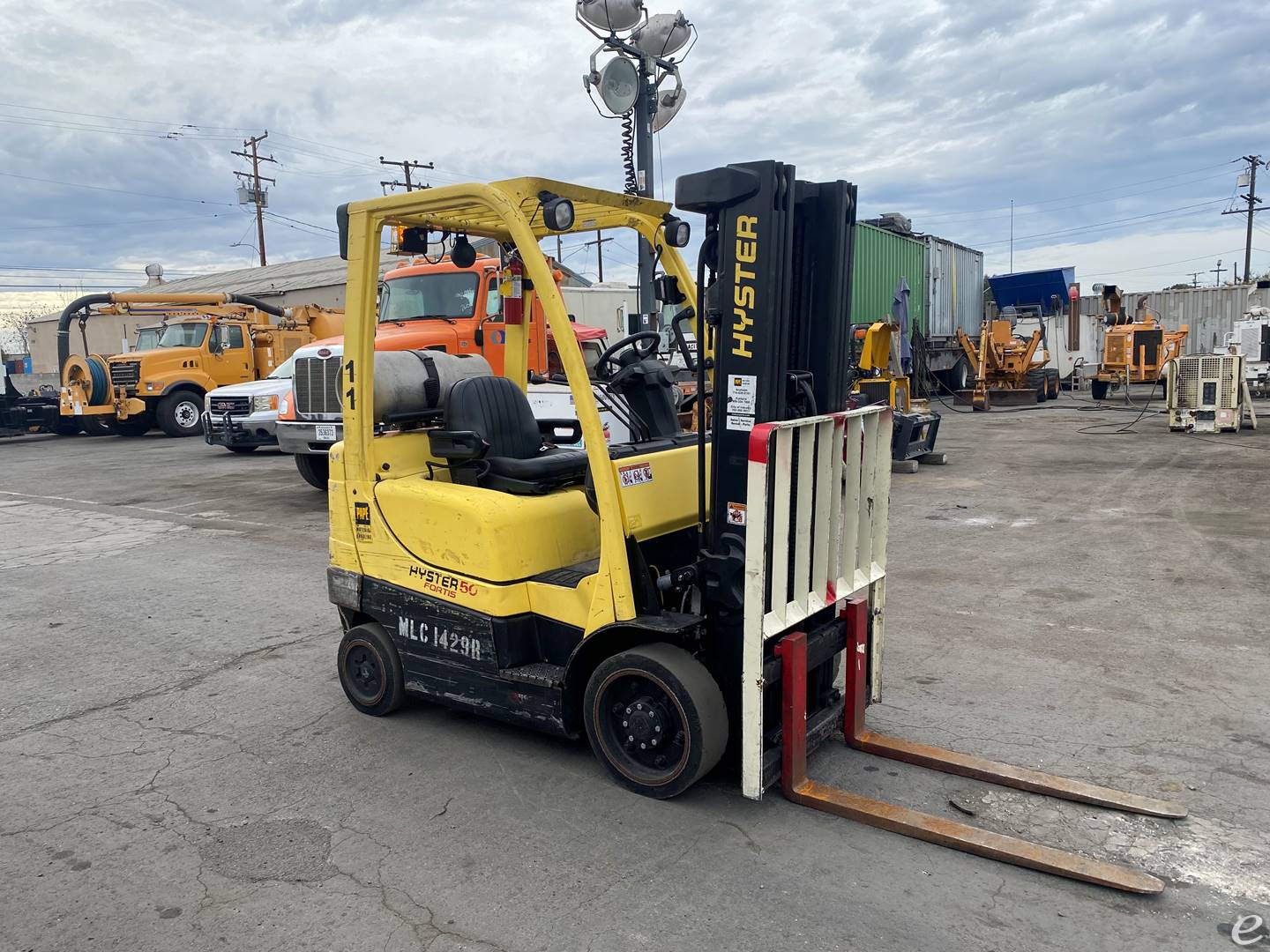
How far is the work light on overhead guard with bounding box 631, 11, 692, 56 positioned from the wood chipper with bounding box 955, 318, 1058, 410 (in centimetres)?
1641

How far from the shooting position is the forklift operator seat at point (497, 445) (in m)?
4.27

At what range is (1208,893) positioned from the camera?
299cm

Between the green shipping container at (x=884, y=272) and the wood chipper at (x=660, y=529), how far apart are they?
19.6 m

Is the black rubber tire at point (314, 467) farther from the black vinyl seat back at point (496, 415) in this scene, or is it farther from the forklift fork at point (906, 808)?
the forklift fork at point (906, 808)

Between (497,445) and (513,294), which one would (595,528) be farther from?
(513,294)


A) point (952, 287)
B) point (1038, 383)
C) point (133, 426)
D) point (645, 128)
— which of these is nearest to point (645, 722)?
point (645, 128)

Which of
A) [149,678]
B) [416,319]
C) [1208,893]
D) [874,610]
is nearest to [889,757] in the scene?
[874,610]

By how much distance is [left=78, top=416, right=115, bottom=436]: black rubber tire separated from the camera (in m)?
21.0

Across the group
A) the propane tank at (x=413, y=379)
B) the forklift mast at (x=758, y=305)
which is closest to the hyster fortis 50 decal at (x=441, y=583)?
the propane tank at (x=413, y=379)

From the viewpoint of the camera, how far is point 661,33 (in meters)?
10.2

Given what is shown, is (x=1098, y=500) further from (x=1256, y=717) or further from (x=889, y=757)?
(x=889, y=757)

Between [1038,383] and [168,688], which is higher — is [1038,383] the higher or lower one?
the higher one

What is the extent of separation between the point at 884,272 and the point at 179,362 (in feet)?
56.7

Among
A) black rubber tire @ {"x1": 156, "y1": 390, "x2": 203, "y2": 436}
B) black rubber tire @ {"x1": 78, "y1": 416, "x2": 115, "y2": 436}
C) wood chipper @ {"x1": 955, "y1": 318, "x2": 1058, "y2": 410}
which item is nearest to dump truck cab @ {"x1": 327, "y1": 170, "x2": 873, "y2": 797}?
black rubber tire @ {"x1": 156, "y1": 390, "x2": 203, "y2": 436}
